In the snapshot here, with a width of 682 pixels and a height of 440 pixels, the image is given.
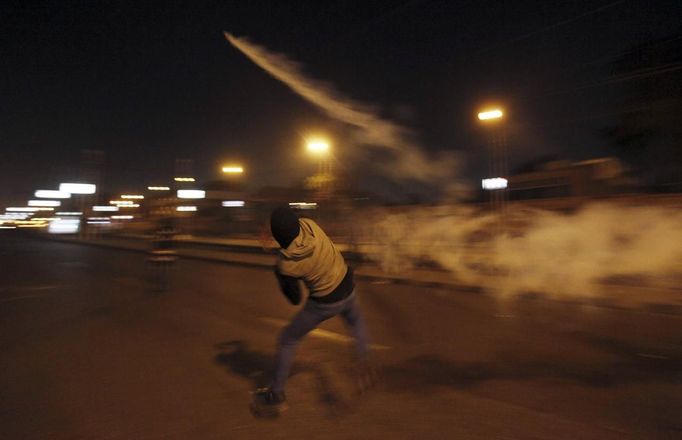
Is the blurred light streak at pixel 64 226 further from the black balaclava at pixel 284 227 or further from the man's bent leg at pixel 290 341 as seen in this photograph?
→ the black balaclava at pixel 284 227

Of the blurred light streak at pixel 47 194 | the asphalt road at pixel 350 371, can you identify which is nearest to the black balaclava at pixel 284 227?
the asphalt road at pixel 350 371

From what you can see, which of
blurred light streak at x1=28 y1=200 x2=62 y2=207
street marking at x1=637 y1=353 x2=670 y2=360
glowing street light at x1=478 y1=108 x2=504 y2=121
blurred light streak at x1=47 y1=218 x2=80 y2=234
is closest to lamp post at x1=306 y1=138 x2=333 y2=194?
glowing street light at x1=478 y1=108 x2=504 y2=121

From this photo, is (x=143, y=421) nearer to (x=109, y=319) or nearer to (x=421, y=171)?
(x=109, y=319)

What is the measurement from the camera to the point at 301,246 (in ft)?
13.3

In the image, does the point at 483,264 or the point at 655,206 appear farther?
the point at 483,264

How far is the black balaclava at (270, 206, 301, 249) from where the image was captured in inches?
157

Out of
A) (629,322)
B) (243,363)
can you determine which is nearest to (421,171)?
(629,322)

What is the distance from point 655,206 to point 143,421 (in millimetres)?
10494

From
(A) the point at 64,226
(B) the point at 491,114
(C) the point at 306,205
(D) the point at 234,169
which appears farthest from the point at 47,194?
(B) the point at 491,114

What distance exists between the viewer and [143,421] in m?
4.06

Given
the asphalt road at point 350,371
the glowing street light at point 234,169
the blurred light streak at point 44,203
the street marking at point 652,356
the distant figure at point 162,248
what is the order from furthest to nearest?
the blurred light streak at point 44,203 → the glowing street light at point 234,169 → the distant figure at point 162,248 → the street marking at point 652,356 → the asphalt road at point 350,371

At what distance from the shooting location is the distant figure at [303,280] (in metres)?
4.04

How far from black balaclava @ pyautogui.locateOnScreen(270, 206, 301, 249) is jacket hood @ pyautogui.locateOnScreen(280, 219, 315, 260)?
0.11 ft

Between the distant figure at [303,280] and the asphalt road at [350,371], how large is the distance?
370 millimetres
